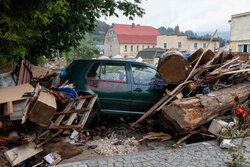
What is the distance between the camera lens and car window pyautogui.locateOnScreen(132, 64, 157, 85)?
5742 mm

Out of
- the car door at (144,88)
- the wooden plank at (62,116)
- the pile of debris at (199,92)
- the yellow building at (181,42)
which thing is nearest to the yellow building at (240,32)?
the pile of debris at (199,92)

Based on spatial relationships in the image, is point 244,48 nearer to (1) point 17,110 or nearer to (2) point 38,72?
(2) point 38,72

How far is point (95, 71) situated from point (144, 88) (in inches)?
59.2

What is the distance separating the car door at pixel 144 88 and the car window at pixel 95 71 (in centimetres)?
99

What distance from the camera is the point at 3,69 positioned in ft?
17.3

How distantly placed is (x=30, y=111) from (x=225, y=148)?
4.21 meters

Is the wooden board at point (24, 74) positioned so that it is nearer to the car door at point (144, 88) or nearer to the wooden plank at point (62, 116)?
the wooden plank at point (62, 116)

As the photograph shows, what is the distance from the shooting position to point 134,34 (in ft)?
184

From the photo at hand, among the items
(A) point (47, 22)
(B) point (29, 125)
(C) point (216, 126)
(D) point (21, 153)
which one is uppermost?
(A) point (47, 22)

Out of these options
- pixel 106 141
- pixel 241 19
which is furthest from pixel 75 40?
pixel 241 19

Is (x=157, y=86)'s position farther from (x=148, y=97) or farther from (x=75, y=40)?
(x=75, y=40)

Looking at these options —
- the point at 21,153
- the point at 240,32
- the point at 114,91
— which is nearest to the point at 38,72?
the point at 114,91

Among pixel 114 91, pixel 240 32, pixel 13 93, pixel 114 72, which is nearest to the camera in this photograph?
pixel 13 93

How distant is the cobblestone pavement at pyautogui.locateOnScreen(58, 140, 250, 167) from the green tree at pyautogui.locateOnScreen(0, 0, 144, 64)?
318cm
